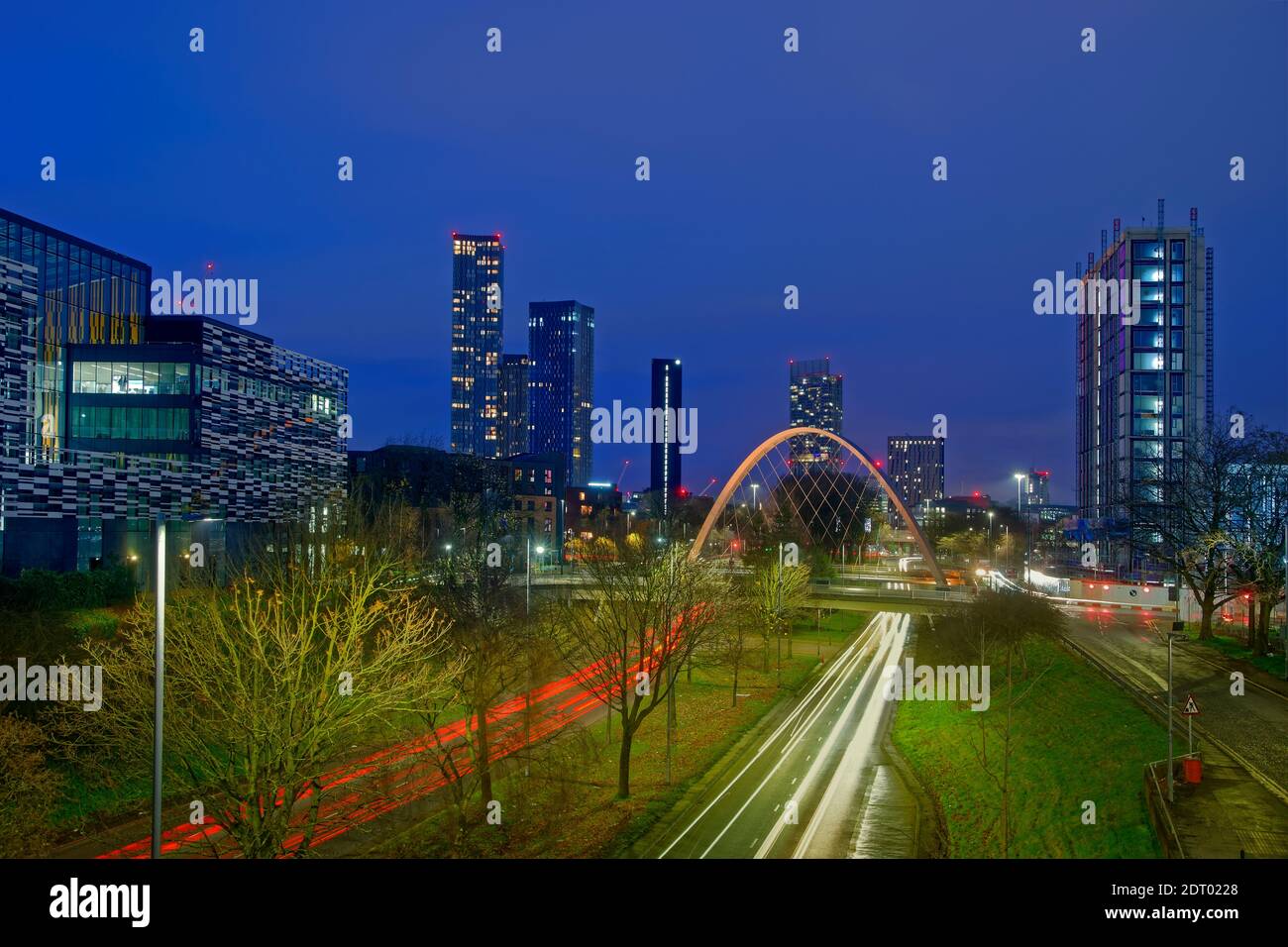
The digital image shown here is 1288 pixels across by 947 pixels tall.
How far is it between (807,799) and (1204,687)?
60.1ft

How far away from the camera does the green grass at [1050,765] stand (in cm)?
1931

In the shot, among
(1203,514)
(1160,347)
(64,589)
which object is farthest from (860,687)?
(1160,347)

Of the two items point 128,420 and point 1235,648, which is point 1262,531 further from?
point 128,420

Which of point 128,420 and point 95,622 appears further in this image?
point 128,420

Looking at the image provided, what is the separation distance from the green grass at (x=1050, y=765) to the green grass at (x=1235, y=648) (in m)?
7.49

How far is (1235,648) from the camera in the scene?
3912cm

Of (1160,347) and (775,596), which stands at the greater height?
(1160,347)

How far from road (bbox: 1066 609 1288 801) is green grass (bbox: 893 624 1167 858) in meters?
1.78

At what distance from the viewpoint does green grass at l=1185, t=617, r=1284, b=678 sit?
3452 centimetres

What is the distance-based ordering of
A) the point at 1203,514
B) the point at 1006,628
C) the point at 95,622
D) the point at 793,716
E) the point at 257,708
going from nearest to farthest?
the point at 257,708
the point at 95,622
the point at 793,716
the point at 1006,628
the point at 1203,514

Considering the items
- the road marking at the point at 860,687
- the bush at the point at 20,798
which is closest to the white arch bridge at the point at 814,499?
the road marking at the point at 860,687

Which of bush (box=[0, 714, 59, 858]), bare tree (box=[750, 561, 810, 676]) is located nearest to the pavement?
bare tree (box=[750, 561, 810, 676])
